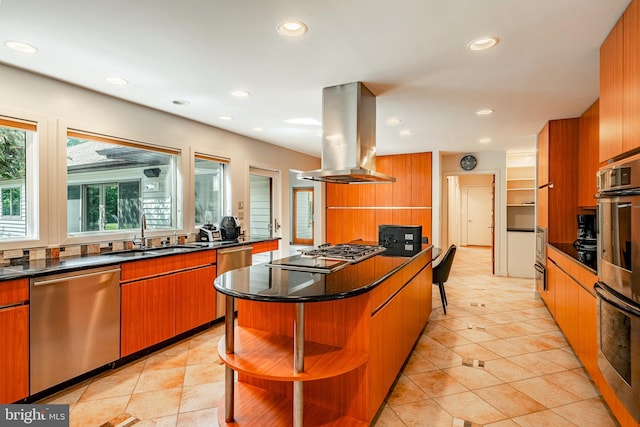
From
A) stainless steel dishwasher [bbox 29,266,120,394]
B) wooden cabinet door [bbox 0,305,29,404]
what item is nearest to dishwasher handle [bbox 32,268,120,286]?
stainless steel dishwasher [bbox 29,266,120,394]

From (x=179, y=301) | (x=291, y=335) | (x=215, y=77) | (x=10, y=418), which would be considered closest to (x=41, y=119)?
(x=215, y=77)

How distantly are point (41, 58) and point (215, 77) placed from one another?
4.00 feet

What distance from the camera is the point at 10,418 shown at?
1.98 metres

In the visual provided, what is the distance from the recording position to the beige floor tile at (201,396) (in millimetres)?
2201

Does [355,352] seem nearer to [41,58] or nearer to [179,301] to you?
[179,301]

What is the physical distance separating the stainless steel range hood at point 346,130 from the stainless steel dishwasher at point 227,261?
140cm

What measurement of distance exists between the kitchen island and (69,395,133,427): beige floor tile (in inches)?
28.1

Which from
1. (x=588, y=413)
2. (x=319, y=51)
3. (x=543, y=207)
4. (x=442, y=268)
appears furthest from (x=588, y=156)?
(x=319, y=51)

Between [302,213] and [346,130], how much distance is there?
Result: 796 centimetres

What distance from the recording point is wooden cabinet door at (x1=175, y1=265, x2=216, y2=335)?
3236 millimetres

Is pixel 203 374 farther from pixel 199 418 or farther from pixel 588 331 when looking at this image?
pixel 588 331

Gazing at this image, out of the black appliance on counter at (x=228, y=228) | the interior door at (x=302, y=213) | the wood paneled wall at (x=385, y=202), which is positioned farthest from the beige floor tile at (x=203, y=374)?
the interior door at (x=302, y=213)

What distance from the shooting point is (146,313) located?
2912 mm

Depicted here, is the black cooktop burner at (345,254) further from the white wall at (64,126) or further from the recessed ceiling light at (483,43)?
the white wall at (64,126)
